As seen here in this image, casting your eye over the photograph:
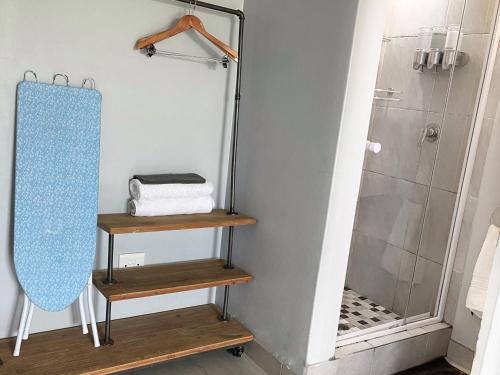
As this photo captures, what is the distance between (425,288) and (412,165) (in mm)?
673

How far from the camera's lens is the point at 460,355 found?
8.05 ft

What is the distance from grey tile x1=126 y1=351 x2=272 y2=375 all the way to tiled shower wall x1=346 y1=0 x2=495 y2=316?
897 millimetres

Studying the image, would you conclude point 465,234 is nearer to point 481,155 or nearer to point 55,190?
point 481,155

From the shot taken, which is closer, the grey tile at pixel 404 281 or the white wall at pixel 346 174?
the white wall at pixel 346 174

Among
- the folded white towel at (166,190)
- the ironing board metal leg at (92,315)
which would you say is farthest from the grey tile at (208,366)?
the folded white towel at (166,190)

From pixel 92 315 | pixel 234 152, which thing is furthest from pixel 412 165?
pixel 92 315

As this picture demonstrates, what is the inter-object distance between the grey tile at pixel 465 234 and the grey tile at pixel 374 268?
0.29m

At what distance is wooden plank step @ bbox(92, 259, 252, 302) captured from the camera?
192cm

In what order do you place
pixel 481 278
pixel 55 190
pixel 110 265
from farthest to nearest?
pixel 110 265 < pixel 55 190 < pixel 481 278

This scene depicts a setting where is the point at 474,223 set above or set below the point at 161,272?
above

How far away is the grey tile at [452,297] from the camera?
8.13ft

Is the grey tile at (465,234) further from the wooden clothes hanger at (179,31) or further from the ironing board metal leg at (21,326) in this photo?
the ironing board metal leg at (21,326)

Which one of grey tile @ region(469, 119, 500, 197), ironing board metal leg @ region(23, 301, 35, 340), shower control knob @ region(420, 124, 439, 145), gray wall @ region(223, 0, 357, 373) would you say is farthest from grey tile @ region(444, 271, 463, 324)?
ironing board metal leg @ region(23, 301, 35, 340)

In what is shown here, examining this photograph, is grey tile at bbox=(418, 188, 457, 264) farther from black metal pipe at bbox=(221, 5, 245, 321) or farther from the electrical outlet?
the electrical outlet
